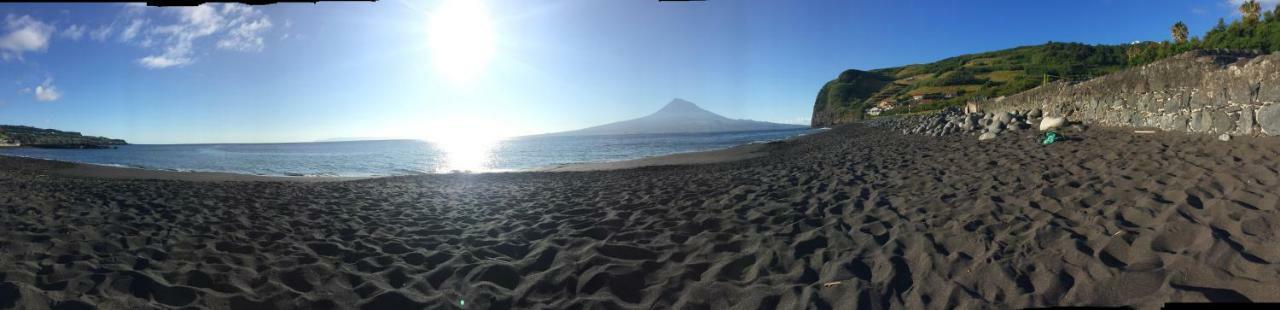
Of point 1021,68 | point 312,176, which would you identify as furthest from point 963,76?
point 312,176

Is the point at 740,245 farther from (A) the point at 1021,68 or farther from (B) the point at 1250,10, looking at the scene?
(A) the point at 1021,68

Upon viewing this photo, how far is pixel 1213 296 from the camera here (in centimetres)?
314

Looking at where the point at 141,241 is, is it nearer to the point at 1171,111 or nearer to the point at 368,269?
the point at 368,269

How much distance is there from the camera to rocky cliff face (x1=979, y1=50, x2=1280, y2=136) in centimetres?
744

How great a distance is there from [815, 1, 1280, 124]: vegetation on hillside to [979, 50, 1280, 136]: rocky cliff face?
19.1 meters

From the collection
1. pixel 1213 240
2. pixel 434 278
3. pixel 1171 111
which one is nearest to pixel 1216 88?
pixel 1171 111

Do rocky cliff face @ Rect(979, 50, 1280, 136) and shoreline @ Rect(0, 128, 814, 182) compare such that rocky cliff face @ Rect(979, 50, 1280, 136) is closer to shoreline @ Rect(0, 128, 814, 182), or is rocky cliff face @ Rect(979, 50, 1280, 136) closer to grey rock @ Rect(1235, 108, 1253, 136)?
grey rock @ Rect(1235, 108, 1253, 136)

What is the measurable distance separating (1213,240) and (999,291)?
204cm

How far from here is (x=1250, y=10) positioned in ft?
145

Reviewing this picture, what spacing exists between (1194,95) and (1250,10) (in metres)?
59.0

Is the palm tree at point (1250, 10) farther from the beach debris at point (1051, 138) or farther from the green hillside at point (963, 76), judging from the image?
the beach debris at point (1051, 138)

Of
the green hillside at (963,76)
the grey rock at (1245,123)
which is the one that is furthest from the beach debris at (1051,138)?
the green hillside at (963,76)

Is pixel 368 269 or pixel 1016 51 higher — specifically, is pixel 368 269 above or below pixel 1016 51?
below

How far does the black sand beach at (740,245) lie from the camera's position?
3.71m
